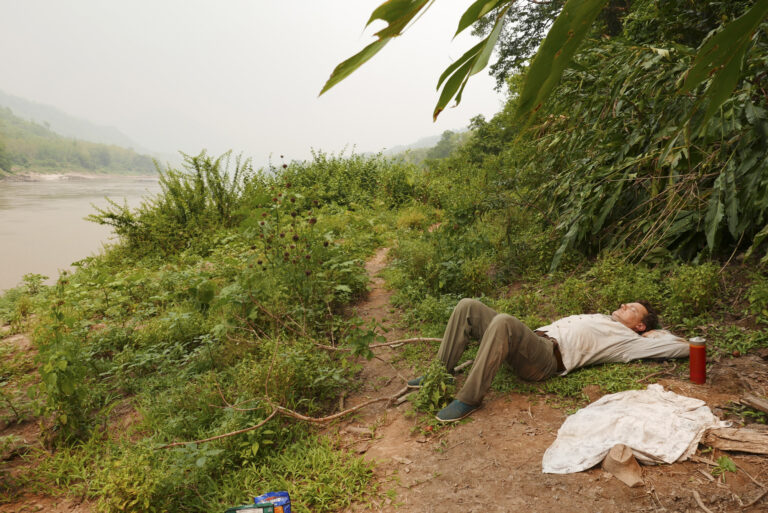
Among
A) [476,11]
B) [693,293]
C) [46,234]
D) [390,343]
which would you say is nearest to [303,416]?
[390,343]

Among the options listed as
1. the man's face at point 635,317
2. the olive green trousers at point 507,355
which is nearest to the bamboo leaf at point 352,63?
the olive green trousers at point 507,355

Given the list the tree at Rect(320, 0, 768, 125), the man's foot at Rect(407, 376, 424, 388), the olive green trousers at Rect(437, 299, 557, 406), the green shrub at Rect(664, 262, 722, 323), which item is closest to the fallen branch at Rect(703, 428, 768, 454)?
the olive green trousers at Rect(437, 299, 557, 406)

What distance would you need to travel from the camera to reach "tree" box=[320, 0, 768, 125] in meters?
0.51

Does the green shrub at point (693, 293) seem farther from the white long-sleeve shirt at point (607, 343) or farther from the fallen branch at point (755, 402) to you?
the fallen branch at point (755, 402)

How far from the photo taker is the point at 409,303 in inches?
162

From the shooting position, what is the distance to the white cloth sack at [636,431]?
1878 mm

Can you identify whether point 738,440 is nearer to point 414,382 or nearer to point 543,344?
point 543,344

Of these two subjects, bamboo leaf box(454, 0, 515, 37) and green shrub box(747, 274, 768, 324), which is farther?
green shrub box(747, 274, 768, 324)

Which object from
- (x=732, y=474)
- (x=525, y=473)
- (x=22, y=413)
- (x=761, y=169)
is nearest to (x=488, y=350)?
(x=525, y=473)

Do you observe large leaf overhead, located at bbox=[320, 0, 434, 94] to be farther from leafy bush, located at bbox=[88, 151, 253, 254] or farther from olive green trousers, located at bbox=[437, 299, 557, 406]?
leafy bush, located at bbox=[88, 151, 253, 254]

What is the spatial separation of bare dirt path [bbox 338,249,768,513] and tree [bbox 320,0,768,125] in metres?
1.72

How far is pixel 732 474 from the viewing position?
1.70m

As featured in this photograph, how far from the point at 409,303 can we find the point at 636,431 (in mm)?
2392

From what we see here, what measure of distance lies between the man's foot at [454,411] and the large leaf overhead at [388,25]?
7.42ft
